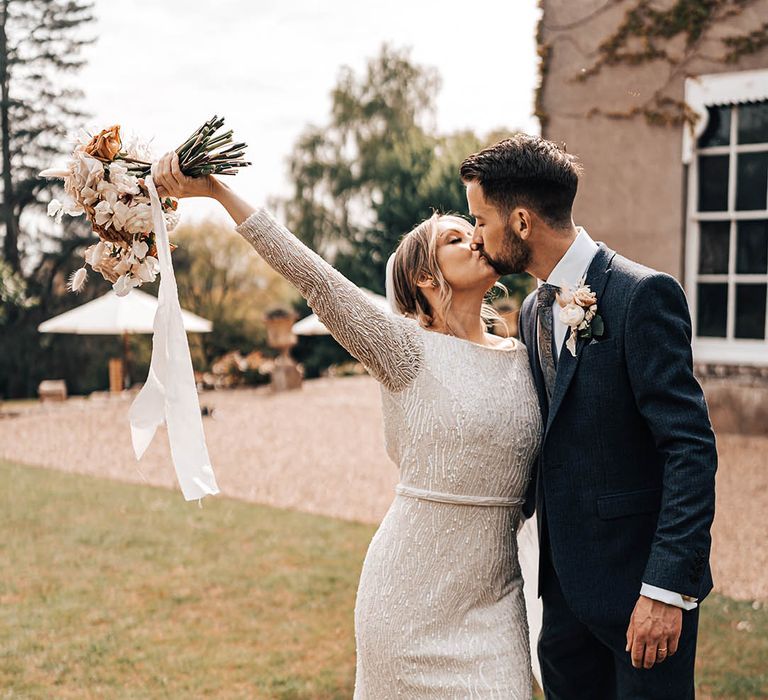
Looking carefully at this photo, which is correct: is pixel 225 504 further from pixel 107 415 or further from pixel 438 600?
pixel 107 415

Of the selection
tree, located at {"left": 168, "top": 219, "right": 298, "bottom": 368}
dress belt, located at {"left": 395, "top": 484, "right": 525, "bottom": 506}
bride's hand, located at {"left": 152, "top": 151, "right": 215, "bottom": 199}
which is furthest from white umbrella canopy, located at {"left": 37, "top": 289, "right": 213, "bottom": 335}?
dress belt, located at {"left": 395, "top": 484, "right": 525, "bottom": 506}

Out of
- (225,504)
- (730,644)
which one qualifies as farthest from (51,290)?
(730,644)

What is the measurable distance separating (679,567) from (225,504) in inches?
243

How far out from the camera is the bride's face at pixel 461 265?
2.46 metres

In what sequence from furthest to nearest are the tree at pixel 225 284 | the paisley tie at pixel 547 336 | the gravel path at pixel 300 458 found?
the tree at pixel 225 284
the gravel path at pixel 300 458
the paisley tie at pixel 547 336

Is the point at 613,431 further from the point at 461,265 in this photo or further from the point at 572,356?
the point at 461,265

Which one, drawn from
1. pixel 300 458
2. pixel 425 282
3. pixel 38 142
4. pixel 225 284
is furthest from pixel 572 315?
pixel 38 142

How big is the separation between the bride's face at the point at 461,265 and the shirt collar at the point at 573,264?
198 millimetres

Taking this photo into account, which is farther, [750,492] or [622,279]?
[750,492]

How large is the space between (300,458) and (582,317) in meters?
8.26

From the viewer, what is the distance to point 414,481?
237cm

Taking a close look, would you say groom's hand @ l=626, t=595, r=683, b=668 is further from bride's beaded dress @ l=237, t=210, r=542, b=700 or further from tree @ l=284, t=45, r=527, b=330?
tree @ l=284, t=45, r=527, b=330

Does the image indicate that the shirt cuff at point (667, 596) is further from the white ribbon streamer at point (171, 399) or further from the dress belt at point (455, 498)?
the white ribbon streamer at point (171, 399)

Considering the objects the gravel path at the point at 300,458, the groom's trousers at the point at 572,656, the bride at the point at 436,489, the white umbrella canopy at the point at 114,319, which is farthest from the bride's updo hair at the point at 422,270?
the white umbrella canopy at the point at 114,319
